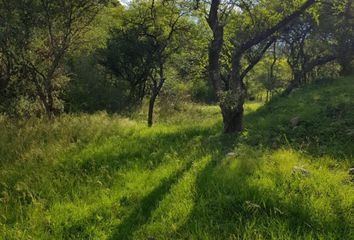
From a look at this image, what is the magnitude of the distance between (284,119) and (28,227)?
31.5 ft

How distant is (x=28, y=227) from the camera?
532cm

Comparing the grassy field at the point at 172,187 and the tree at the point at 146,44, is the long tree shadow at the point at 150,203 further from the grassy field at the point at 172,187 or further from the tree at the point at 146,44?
the tree at the point at 146,44

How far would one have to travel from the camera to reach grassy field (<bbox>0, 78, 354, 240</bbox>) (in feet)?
15.8

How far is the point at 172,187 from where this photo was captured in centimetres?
616

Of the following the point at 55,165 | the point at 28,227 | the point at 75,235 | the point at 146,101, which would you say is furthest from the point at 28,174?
the point at 146,101

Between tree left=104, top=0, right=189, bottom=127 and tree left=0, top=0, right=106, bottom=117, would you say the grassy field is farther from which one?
tree left=104, top=0, right=189, bottom=127

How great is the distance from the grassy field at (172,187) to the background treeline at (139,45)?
121 inches

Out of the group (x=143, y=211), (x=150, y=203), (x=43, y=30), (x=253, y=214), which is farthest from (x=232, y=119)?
(x=43, y=30)

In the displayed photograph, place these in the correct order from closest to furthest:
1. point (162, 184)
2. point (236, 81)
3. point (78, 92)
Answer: point (162, 184) → point (236, 81) → point (78, 92)

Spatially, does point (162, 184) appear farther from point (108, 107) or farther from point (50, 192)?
point (108, 107)

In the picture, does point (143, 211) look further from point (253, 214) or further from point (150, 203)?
point (253, 214)

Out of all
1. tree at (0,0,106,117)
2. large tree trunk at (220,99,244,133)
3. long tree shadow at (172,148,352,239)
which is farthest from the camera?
tree at (0,0,106,117)

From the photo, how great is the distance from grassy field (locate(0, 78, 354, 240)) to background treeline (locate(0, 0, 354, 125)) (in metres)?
3.06

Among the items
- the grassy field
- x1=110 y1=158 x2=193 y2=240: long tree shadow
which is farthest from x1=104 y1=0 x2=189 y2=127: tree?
x1=110 y1=158 x2=193 y2=240: long tree shadow
